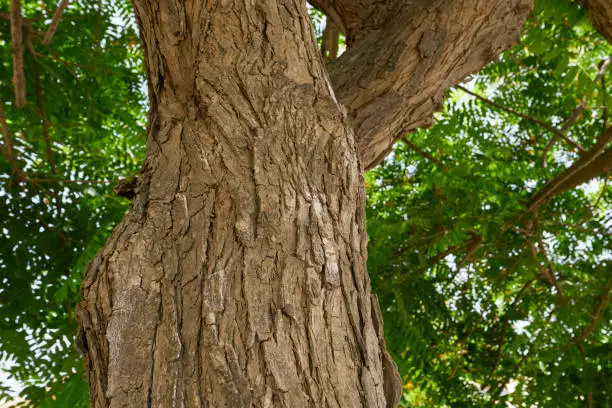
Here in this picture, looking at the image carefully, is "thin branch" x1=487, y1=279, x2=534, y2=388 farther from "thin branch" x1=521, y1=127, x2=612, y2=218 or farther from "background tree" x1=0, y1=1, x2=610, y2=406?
"thin branch" x1=521, y1=127, x2=612, y2=218

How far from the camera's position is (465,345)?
412 centimetres

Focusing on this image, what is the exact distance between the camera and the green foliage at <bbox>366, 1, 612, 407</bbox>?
3.19 meters

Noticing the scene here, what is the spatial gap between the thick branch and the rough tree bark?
0.35 metres

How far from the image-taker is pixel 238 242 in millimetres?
1325

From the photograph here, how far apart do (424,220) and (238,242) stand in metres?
1.96

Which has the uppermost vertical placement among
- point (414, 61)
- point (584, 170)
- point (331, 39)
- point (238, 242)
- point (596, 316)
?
point (331, 39)

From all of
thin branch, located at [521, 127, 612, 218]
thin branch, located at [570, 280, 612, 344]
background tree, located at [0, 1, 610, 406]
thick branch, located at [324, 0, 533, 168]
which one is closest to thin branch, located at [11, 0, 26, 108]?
background tree, located at [0, 1, 610, 406]

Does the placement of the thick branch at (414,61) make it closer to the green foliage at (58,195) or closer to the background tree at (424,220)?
the background tree at (424,220)

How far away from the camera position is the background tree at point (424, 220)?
115 inches

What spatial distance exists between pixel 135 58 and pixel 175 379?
343 centimetres

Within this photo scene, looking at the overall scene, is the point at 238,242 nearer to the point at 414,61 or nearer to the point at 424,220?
the point at 414,61

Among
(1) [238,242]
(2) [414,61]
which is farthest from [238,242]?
(2) [414,61]

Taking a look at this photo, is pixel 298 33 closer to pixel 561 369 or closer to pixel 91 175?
pixel 91 175

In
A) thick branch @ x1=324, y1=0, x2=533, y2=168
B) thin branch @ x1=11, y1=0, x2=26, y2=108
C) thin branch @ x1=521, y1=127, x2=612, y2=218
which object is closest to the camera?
thick branch @ x1=324, y1=0, x2=533, y2=168
